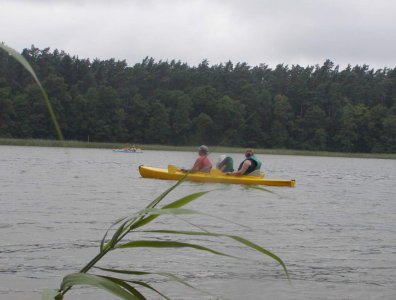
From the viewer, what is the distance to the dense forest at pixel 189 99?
52500 millimetres

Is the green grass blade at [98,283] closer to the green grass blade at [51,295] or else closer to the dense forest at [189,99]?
the green grass blade at [51,295]

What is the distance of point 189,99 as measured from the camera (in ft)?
163

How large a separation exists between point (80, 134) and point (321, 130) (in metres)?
26.7

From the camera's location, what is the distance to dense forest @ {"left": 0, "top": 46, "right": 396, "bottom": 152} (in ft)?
172

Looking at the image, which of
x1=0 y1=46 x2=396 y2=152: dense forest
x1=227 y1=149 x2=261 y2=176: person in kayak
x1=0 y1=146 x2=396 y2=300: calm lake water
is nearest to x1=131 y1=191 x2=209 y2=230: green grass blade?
x1=0 y1=146 x2=396 y2=300: calm lake water

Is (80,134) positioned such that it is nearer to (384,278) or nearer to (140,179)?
(140,179)

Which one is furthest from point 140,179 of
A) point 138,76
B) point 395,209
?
point 138,76

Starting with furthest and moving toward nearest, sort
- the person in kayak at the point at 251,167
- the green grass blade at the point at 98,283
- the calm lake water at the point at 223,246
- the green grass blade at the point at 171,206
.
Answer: the person in kayak at the point at 251,167
the calm lake water at the point at 223,246
the green grass blade at the point at 171,206
the green grass blade at the point at 98,283

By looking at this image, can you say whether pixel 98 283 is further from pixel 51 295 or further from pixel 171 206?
pixel 171 206

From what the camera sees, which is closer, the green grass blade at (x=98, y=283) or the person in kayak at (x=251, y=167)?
the green grass blade at (x=98, y=283)

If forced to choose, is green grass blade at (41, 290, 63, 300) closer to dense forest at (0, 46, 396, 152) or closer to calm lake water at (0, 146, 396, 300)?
calm lake water at (0, 146, 396, 300)

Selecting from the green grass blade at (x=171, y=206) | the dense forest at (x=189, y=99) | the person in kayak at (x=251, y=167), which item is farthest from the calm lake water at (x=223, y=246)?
the dense forest at (x=189, y=99)

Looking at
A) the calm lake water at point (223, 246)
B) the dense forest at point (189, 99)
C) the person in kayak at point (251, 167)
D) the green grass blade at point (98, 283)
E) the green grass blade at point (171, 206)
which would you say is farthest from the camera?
the dense forest at point (189, 99)

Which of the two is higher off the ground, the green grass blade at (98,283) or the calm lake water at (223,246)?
the green grass blade at (98,283)
